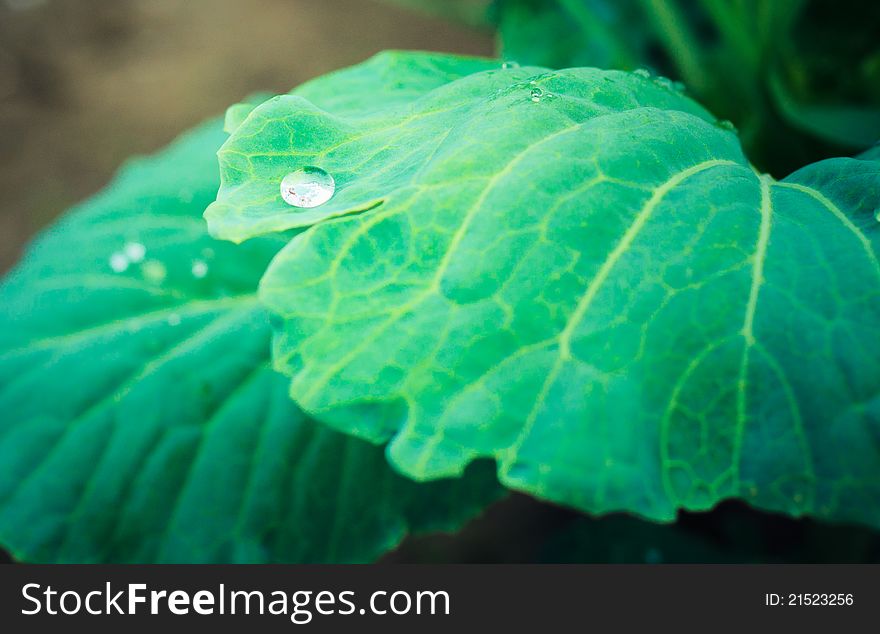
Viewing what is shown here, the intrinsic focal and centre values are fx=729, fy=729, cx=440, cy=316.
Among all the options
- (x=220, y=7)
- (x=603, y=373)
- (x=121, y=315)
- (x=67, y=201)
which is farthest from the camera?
(x=220, y=7)

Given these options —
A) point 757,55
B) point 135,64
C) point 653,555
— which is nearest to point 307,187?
point 757,55

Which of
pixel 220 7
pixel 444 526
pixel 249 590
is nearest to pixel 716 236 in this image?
pixel 444 526

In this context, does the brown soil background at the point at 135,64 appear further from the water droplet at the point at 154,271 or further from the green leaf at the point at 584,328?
the green leaf at the point at 584,328

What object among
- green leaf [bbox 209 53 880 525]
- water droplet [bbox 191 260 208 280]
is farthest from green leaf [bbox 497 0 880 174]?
water droplet [bbox 191 260 208 280]

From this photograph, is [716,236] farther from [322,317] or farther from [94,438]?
[94,438]

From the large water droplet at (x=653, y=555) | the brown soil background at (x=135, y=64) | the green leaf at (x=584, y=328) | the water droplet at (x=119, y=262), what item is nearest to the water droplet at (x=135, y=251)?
the water droplet at (x=119, y=262)

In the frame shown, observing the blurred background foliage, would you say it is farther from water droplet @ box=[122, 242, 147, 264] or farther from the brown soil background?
water droplet @ box=[122, 242, 147, 264]
